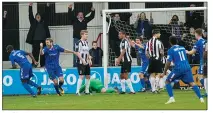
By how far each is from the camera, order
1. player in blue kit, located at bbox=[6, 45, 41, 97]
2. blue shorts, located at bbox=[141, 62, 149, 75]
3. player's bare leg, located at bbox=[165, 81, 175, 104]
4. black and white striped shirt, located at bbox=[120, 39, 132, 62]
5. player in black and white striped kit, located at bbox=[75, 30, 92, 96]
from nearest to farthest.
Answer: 1. player's bare leg, located at bbox=[165, 81, 175, 104]
2. player in black and white striped kit, located at bbox=[75, 30, 92, 96]
3. player in blue kit, located at bbox=[6, 45, 41, 97]
4. black and white striped shirt, located at bbox=[120, 39, 132, 62]
5. blue shorts, located at bbox=[141, 62, 149, 75]

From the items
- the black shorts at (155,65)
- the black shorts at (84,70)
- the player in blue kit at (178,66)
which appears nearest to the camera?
the player in blue kit at (178,66)

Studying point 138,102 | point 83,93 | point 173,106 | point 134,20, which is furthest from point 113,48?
point 173,106

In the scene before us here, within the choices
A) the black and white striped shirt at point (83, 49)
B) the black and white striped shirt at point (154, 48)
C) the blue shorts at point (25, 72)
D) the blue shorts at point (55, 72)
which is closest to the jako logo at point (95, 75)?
the black and white striped shirt at point (83, 49)

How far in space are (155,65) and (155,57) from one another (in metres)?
0.29

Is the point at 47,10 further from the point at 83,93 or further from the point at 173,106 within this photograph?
the point at 173,106

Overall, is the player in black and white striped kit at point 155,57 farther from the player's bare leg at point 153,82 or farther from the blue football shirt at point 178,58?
the blue football shirt at point 178,58

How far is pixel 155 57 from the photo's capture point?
75.6 ft

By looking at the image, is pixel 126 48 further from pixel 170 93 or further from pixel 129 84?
pixel 170 93

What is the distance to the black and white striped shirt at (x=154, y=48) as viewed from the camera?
2283 centimetres

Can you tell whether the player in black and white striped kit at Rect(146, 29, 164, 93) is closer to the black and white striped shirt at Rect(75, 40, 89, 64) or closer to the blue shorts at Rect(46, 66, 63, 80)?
the black and white striped shirt at Rect(75, 40, 89, 64)

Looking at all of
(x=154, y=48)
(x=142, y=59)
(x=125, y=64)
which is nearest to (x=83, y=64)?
(x=125, y=64)

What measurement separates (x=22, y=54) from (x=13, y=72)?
2077 mm

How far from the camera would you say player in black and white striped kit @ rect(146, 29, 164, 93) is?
2283 centimetres

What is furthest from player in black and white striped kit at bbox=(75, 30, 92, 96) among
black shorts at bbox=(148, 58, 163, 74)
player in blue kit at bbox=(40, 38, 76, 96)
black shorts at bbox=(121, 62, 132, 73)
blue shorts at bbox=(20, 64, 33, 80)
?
black shorts at bbox=(148, 58, 163, 74)
